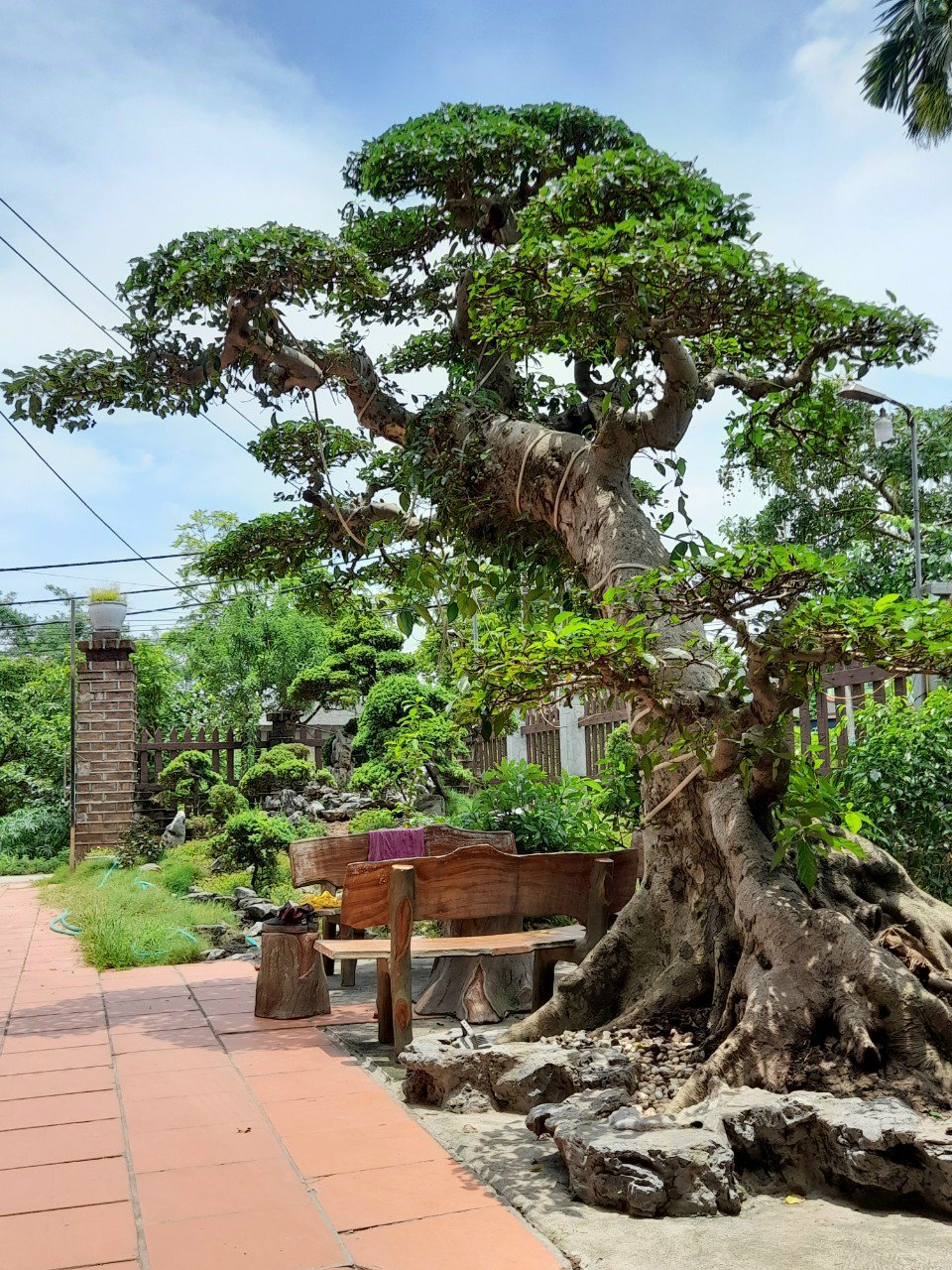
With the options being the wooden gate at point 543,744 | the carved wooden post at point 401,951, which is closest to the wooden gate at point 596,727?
the wooden gate at point 543,744

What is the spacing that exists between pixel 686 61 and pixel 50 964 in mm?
7238

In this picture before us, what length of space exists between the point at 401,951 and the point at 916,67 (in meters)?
18.5

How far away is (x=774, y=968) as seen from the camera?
380 cm

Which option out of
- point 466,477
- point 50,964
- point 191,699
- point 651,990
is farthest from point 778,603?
point 191,699

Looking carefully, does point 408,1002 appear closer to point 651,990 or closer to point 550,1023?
point 550,1023

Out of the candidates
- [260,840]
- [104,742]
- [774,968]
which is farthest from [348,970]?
[104,742]

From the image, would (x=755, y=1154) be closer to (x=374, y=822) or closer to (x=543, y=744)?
(x=374, y=822)

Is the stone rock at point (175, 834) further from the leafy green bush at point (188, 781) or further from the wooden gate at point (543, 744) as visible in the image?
the wooden gate at point (543, 744)

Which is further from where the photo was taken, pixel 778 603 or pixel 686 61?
pixel 686 61

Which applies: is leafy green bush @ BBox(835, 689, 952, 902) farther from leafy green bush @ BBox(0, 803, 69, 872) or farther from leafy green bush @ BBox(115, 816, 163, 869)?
leafy green bush @ BBox(0, 803, 69, 872)

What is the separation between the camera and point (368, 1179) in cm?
311

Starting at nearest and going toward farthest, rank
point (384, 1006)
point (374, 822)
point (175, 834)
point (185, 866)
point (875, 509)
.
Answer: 1. point (384, 1006)
2. point (374, 822)
3. point (185, 866)
4. point (175, 834)
5. point (875, 509)

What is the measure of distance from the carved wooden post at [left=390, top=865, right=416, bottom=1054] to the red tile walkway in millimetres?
277

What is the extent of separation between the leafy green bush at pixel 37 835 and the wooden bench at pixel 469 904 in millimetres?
12716
